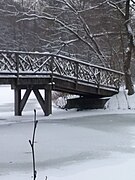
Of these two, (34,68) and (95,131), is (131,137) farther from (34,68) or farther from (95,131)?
(34,68)

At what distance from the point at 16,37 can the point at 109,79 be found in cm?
2434

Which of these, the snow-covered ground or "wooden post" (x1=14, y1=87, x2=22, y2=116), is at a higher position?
"wooden post" (x1=14, y1=87, x2=22, y2=116)

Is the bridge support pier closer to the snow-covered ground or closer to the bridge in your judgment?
the bridge

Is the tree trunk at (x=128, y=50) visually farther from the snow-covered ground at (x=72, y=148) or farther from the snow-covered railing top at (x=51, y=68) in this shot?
the snow-covered ground at (x=72, y=148)

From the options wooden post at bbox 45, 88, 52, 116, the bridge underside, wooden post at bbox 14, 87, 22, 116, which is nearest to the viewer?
the bridge underside

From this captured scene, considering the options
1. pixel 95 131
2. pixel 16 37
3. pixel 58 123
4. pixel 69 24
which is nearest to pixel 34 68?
pixel 58 123

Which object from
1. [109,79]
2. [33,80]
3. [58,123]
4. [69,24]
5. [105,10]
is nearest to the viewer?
[58,123]

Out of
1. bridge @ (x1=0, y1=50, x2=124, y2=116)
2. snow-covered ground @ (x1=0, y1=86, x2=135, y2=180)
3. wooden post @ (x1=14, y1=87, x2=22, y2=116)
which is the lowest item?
snow-covered ground @ (x1=0, y1=86, x2=135, y2=180)

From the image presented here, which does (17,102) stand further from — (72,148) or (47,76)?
(72,148)

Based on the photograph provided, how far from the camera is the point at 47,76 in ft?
57.3

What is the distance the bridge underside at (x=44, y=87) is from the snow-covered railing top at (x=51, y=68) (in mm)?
163

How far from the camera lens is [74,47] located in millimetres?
30250

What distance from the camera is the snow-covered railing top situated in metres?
16.8

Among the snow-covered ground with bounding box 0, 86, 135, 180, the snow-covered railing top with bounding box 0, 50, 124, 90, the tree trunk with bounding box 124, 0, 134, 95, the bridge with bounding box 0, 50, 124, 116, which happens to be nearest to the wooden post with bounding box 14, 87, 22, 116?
the bridge with bounding box 0, 50, 124, 116
